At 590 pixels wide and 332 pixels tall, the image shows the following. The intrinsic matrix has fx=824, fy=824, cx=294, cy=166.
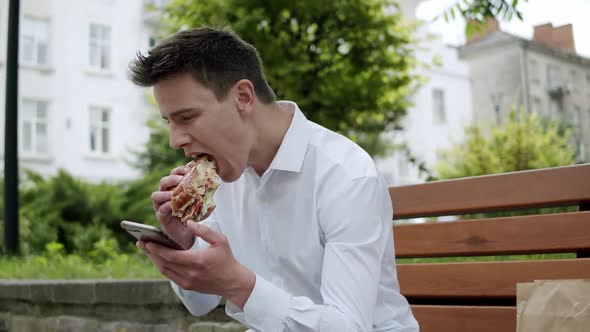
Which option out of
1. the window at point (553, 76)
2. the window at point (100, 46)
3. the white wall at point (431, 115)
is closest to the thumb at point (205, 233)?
the window at point (100, 46)

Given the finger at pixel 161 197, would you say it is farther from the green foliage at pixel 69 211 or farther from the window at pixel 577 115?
the window at pixel 577 115

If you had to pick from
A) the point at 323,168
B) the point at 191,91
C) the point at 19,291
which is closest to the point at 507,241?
the point at 323,168

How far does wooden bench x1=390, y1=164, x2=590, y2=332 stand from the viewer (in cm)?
250

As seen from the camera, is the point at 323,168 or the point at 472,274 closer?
the point at 323,168

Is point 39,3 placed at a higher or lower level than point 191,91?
higher

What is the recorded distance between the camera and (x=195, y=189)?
6.94 ft

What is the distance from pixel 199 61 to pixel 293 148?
0.34 metres

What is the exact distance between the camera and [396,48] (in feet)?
50.6

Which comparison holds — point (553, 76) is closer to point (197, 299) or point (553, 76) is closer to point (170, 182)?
point (197, 299)

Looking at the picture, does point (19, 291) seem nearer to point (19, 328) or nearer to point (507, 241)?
point (19, 328)

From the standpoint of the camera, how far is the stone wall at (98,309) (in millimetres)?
3584

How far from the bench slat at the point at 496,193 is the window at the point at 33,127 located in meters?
22.6

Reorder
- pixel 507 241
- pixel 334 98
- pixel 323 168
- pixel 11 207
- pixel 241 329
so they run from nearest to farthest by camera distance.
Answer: pixel 323 168 < pixel 507 241 < pixel 241 329 < pixel 11 207 < pixel 334 98

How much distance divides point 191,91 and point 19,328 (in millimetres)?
3093
